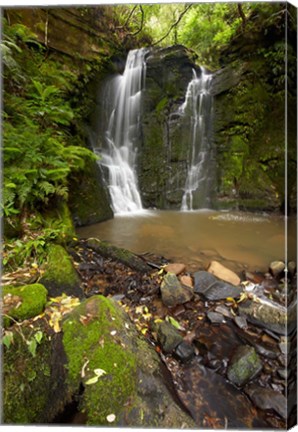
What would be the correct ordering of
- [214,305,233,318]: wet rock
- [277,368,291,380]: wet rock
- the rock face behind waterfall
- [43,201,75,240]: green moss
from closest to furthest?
[277,368,291,380]: wet rock, [214,305,233,318]: wet rock, [43,201,75,240]: green moss, the rock face behind waterfall

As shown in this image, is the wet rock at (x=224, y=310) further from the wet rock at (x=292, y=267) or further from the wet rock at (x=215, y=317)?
the wet rock at (x=292, y=267)

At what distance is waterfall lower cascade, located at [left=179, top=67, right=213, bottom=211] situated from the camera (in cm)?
554

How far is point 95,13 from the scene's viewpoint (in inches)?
71.6

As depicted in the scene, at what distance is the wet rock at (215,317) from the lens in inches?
64.3

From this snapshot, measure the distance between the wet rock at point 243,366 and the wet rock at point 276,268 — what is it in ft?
2.51

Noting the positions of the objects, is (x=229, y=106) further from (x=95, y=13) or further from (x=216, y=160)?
(x=95, y=13)

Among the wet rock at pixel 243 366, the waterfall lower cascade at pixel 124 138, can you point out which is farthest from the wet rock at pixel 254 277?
the waterfall lower cascade at pixel 124 138

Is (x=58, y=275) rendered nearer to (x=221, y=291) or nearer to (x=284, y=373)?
(x=221, y=291)

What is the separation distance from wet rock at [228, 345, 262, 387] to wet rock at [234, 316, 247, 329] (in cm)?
21

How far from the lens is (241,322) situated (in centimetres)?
161

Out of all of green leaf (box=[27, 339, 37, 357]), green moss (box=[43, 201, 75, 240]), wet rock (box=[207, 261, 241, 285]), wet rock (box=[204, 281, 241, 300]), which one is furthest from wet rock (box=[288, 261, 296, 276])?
green moss (box=[43, 201, 75, 240])

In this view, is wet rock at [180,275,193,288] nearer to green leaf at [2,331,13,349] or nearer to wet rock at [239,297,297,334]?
wet rock at [239,297,297,334]

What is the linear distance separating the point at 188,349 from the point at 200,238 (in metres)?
1.90

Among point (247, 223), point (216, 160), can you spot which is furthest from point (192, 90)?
point (247, 223)
